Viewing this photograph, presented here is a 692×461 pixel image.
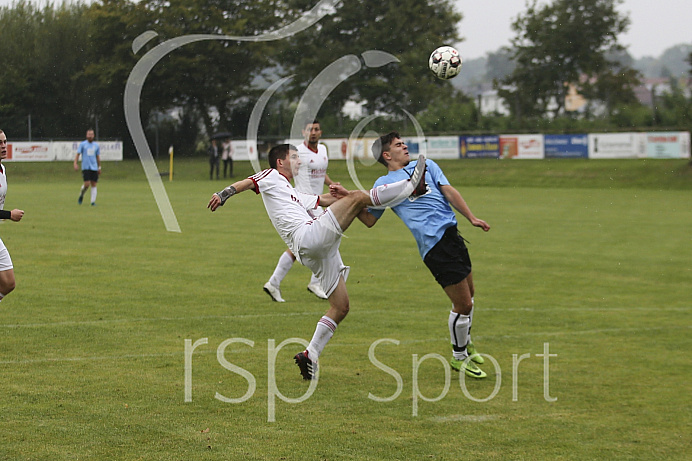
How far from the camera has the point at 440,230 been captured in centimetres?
770

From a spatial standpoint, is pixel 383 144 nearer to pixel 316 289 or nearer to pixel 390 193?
pixel 390 193

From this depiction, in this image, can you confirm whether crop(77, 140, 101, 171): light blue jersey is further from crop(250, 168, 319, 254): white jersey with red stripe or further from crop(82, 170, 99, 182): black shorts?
crop(250, 168, 319, 254): white jersey with red stripe

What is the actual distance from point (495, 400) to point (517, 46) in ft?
161

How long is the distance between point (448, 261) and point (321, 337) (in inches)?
56.6

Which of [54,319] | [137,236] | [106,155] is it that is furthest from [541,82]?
[54,319]

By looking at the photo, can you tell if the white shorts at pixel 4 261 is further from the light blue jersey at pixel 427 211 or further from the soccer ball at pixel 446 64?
the soccer ball at pixel 446 64

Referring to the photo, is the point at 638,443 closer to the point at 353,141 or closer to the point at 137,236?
the point at 137,236

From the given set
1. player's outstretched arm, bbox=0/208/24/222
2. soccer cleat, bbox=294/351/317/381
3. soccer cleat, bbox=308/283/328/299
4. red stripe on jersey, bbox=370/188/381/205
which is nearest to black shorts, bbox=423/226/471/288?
red stripe on jersey, bbox=370/188/381/205

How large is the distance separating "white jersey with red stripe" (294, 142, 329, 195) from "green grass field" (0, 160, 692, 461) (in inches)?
61.9

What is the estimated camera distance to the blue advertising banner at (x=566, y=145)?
41.5 m

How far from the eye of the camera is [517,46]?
173ft

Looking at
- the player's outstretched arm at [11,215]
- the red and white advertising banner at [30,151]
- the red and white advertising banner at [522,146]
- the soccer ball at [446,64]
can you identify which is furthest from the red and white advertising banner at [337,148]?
the player's outstretched arm at [11,215]

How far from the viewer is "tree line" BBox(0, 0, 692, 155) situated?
43.1 m

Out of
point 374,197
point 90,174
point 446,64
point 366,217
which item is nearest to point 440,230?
point 366,217
